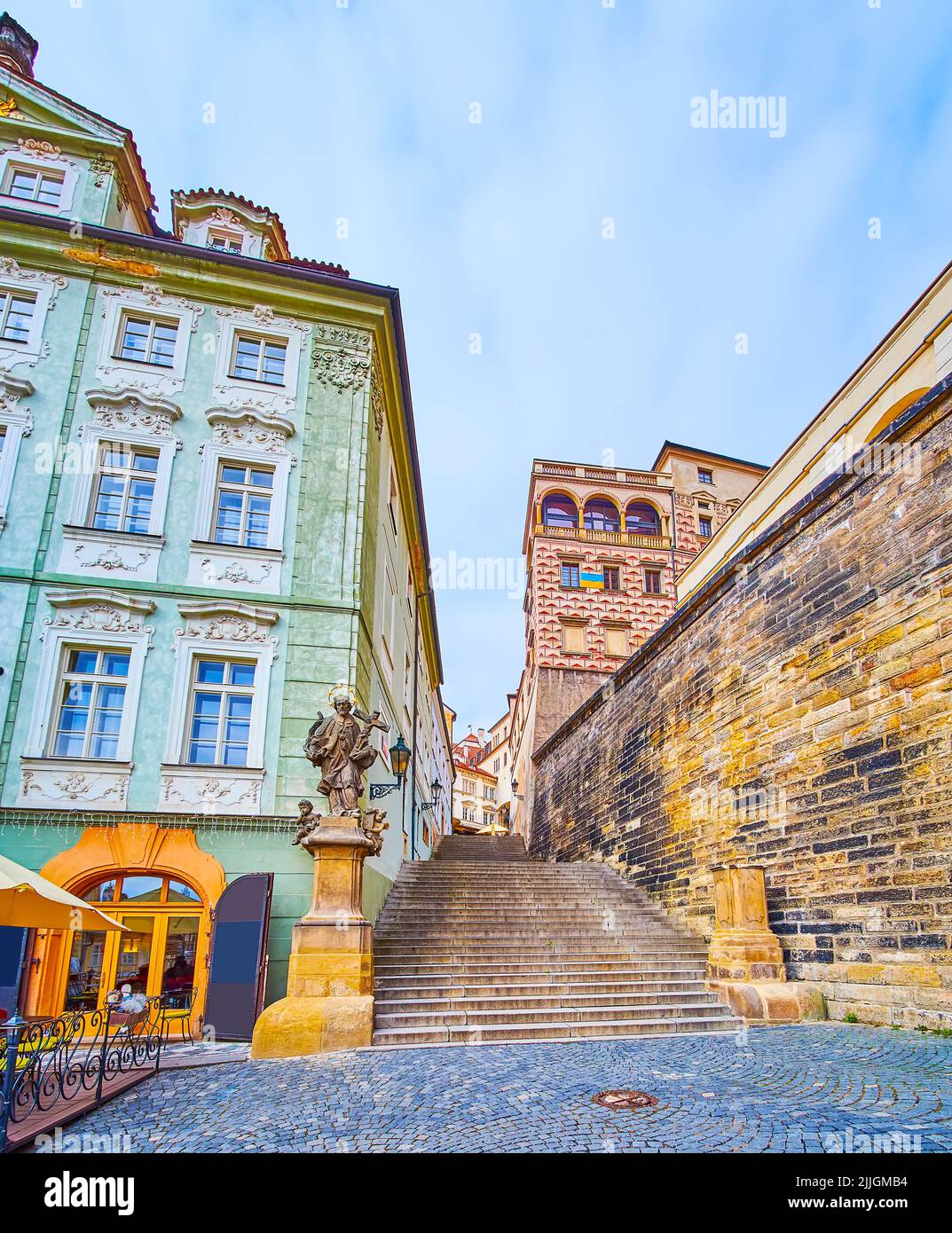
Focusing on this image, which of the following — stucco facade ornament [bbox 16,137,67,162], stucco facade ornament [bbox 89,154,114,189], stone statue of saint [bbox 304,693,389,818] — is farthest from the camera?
stucco facade ornament [bbox 89,154,114,189]

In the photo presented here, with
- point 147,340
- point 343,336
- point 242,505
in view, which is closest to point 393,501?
point 343,336

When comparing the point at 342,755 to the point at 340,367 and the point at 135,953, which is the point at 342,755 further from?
the point at 340,367

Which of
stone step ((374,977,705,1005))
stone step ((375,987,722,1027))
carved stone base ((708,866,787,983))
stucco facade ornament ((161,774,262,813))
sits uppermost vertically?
stucco facade ornament ((161,774,262,813))

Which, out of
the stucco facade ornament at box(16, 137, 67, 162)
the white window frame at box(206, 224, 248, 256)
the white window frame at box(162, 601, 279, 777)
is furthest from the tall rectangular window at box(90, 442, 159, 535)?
the stucco facade ornament at box(16, 137, 67, 162)

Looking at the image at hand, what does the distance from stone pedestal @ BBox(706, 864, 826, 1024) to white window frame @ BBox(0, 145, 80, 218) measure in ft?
52.5

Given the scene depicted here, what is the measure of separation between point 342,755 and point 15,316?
9979 millimetres

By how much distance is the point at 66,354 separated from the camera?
1231cm

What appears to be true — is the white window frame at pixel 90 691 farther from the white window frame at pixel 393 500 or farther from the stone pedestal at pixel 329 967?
the white window frame at pixel 393 500

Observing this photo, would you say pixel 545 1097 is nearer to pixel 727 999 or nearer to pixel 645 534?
pixel 727 999

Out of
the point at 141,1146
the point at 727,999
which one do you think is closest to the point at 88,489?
the point at 141,1146

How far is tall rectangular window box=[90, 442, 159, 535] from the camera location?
11641 mm

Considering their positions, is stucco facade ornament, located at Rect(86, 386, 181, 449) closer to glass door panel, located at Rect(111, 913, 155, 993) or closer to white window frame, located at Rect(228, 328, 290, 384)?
white window frame, located at Rect(228, 328, 290, 384)

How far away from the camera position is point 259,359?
43.6 ft

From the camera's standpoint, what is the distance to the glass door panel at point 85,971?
945 cm
